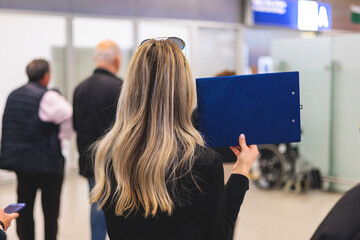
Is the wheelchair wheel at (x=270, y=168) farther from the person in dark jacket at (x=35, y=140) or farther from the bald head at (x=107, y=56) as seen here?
the person in dark jacket at (x=35, y=140)

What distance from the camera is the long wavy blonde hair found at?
5.14ft

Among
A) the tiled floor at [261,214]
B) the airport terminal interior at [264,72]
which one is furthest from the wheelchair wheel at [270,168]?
the tiled floor at [261,214]

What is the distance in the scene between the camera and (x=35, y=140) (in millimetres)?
3455

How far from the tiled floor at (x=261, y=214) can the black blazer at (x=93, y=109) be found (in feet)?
3.71

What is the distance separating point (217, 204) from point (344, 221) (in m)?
0.57

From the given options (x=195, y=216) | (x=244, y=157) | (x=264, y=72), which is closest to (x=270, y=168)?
(x=264, y=72)

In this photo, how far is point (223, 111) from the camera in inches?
67.1

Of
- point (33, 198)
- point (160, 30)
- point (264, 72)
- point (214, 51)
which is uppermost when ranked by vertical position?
point (160, 30)

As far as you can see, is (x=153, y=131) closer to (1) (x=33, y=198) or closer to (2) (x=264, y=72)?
(1) (x=33, y=198)

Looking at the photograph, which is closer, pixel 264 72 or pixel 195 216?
pixel 195 216

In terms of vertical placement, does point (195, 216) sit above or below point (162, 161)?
below

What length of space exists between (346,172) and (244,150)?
5.07m

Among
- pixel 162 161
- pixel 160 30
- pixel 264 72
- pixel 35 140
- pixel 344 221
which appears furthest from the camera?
pixel 160 30

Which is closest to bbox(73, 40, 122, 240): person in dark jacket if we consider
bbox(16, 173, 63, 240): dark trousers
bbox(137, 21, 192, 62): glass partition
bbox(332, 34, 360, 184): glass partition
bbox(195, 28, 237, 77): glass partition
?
bbox(16, 173, 63, 240): dark trousers
